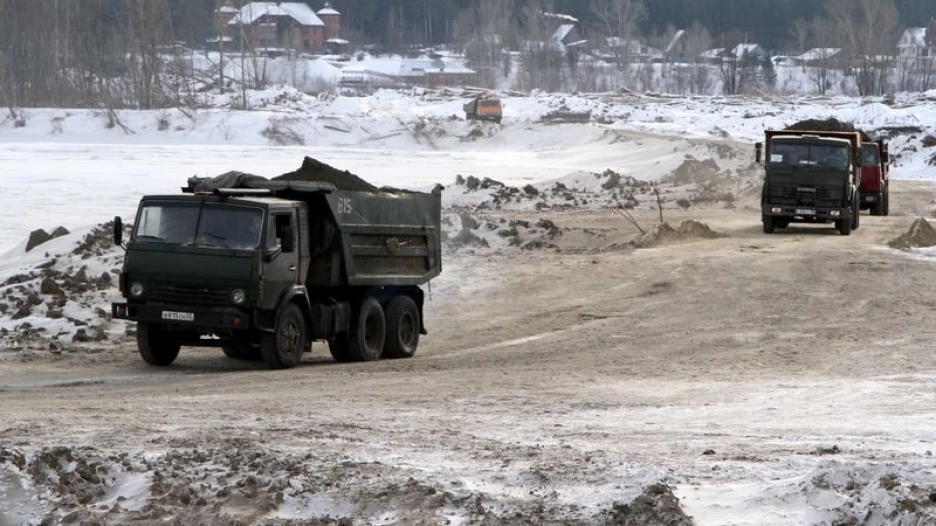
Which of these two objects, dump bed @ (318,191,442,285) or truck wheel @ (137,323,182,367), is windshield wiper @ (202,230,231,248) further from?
dump bed @ (318,191,442,285)

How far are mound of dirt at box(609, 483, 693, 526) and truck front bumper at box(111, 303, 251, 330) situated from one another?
8144mm

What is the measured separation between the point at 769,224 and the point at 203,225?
21.0 meters

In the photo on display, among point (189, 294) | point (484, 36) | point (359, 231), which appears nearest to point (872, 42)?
point (484, 36)

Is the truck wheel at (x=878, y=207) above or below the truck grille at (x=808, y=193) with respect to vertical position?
below

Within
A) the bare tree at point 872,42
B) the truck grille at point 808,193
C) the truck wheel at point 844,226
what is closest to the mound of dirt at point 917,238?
the truck wheel at point 844,226

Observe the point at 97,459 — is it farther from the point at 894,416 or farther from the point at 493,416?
the point at 894,416

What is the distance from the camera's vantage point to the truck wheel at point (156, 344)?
670 inches

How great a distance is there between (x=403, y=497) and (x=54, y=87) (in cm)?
10287

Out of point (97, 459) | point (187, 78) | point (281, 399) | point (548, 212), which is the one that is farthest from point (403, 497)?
point (187, 78)

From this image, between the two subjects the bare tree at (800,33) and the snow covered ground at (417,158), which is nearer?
the snow covered ground at (417,158)

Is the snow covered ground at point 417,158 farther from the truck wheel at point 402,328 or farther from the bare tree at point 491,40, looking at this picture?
the bare tree at point 491,40

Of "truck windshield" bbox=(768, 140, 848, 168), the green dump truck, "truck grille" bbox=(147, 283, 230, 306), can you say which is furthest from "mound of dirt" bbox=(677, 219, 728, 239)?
"truck grille" bbox=(147, 283, 230, 306)

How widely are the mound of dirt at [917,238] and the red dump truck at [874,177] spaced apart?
7.24m

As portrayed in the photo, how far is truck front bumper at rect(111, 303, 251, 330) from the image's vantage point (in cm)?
1616
